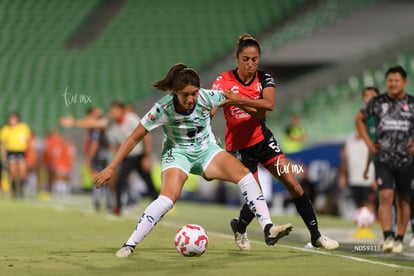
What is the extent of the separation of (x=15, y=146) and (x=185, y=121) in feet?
57.0

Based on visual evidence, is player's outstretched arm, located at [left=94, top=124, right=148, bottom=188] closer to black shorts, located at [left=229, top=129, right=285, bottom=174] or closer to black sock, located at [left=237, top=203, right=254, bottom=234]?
black shorts, located at [left=229, top=129, right=285, bottom=174]

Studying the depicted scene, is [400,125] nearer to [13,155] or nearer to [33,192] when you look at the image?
[13,155]

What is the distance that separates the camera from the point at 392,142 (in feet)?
37.4

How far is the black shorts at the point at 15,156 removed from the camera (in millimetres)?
26359

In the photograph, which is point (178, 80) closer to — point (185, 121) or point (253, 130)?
point (185, 121)

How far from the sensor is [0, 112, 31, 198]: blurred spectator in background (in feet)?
85.3

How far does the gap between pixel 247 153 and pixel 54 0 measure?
27151 millimetres

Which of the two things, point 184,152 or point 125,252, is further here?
point 184,152

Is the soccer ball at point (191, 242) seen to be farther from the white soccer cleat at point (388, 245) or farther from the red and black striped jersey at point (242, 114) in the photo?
the white soccer cleat at point (388, 245)

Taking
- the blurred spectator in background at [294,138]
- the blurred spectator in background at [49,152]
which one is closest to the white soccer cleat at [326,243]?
the blurred spectator in background at [294,138]

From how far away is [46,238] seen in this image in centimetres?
1235

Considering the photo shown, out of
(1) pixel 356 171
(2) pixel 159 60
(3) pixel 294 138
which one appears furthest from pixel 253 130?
(2) pixel 159 60

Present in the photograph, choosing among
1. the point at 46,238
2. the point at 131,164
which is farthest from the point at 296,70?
the point at 46,238

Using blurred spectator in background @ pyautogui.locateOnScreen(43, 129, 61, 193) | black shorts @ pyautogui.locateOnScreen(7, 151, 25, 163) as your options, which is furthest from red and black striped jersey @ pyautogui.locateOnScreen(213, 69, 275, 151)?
blurred spectator in background @ pyautogui.locateOnScreen(43, 129, 61, 193)
